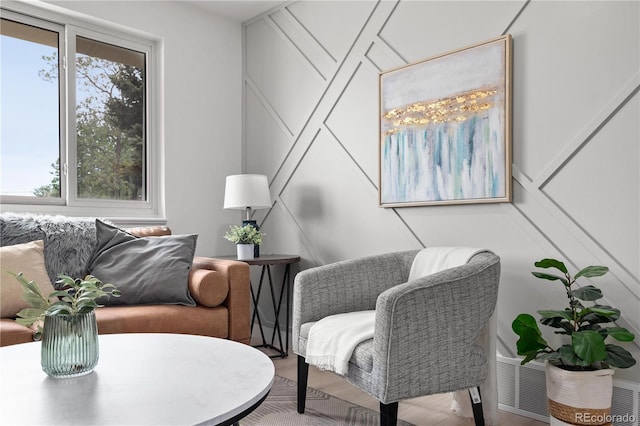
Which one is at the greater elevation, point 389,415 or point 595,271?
point 595,271

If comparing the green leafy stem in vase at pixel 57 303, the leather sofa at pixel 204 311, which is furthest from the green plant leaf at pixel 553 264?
the green leafy stem in vase at pixel 57 303

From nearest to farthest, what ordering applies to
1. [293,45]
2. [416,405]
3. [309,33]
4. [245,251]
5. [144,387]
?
[144,387]
[416,405]
[245,251]
[309,33]
[293,45]

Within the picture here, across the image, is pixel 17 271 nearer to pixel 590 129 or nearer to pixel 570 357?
pixel 570 357

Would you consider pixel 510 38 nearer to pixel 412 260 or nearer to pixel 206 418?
pixel 412 260

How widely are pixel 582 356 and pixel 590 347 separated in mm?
43

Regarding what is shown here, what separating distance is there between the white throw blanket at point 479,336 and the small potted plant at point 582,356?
0.11 metres

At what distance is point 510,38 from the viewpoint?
2242 mm

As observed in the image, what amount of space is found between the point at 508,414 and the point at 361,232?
50.0 inches

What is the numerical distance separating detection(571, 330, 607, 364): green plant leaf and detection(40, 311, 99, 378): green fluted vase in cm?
161

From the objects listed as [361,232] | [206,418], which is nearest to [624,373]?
[361,232]

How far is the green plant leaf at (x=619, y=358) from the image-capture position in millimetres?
1738

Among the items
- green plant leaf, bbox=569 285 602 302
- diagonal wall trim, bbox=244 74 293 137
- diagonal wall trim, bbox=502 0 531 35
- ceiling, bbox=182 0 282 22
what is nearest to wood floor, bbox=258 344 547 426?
green plant leaf, bbox=569 285 602 302

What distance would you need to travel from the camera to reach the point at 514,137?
7.42ft

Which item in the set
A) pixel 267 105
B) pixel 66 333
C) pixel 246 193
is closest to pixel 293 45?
pixel 267 105
